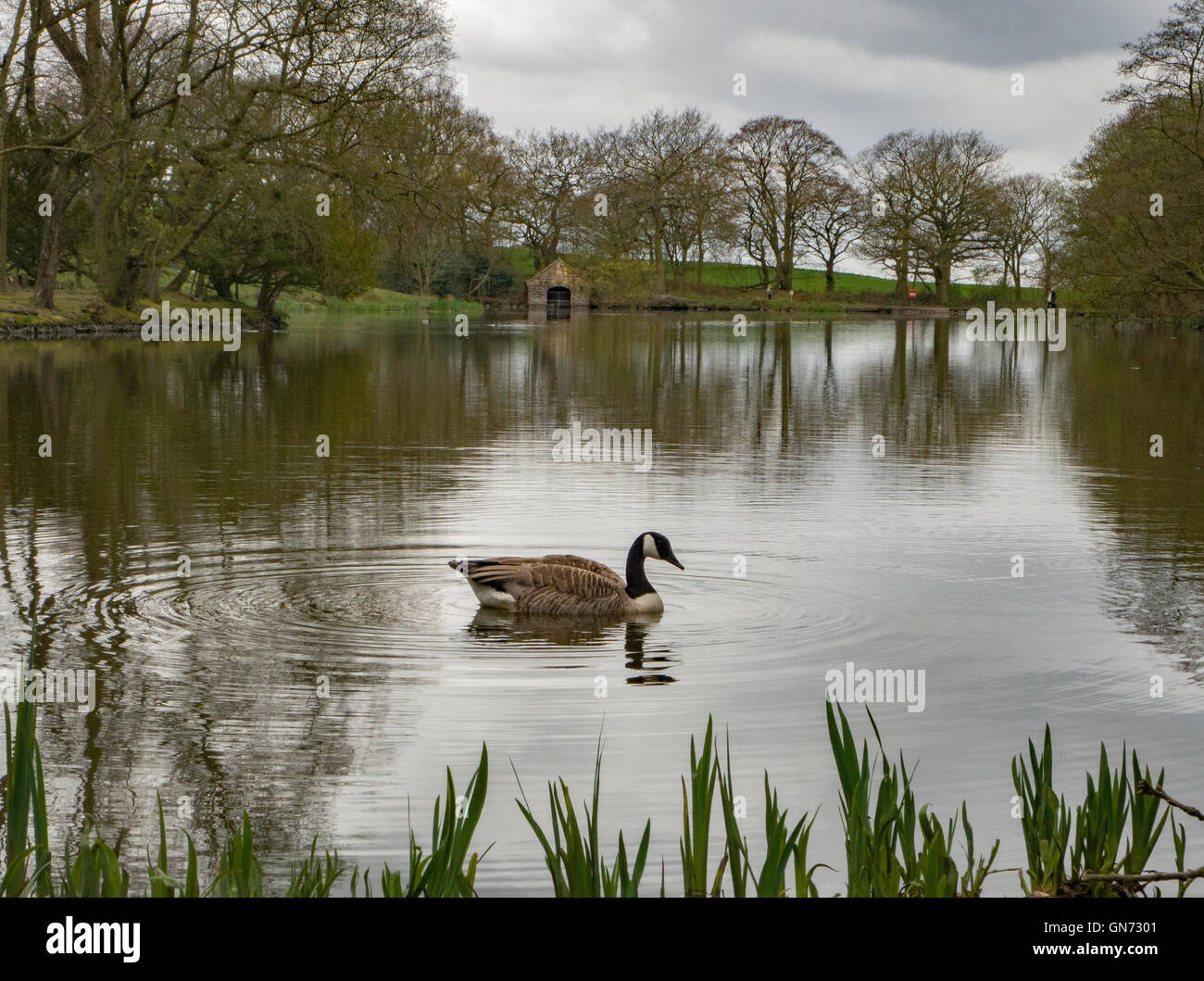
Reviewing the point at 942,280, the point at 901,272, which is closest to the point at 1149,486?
the point at 942,280

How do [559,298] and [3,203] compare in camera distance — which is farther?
[559,298]

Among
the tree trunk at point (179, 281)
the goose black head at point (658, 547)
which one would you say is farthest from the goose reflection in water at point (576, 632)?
the tree trunk at point (179, 281)

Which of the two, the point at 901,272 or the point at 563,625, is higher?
the point at 901,272

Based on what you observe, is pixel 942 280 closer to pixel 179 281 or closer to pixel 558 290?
pixel 558 290

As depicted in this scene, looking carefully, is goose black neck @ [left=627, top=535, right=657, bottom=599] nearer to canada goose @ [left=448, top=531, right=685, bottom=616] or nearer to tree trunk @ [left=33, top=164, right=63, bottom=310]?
canada goose @ [left=448, top=531, right=685, bottom=616]

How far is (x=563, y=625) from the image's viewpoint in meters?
9.19

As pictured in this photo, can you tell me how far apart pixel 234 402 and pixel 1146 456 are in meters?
14.4

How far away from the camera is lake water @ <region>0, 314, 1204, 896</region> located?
234 inches

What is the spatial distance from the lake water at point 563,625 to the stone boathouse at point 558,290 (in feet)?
242

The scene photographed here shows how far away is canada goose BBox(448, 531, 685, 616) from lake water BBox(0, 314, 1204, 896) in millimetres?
219

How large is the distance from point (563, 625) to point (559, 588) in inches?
9.7

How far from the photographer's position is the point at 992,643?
858 centimetres

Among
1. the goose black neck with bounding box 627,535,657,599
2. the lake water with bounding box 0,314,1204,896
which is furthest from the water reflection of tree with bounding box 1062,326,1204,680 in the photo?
the goose black neck with bounding box 627,535,657,599
